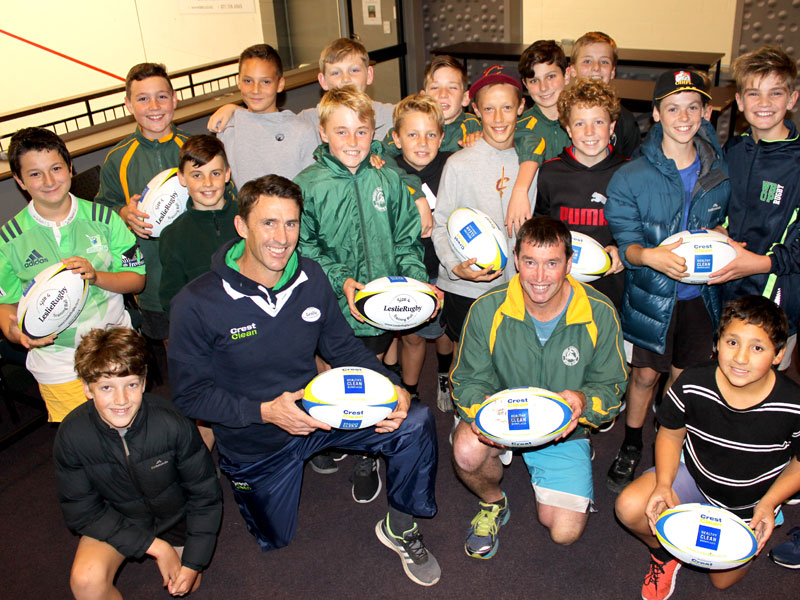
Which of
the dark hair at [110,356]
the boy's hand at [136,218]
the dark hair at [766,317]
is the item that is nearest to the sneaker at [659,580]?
the dark hair at [766,317]

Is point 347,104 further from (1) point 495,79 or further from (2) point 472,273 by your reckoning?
(2) point 472,273

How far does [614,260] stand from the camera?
2.63m

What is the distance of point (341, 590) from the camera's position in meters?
2.34

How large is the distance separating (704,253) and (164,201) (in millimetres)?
2162

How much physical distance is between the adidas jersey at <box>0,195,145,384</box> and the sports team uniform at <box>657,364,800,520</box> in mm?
2187

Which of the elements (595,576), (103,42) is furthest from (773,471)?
(103,42)

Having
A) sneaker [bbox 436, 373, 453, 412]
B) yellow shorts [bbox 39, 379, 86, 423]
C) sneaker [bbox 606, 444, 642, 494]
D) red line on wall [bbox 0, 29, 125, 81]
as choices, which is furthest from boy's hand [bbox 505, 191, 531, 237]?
red line on wall [bbox 0, 29, 125, 81]

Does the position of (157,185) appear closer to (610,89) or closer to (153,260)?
(153,260)

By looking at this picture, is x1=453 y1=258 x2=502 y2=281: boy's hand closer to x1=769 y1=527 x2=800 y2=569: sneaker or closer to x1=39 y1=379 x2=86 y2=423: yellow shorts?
x1=769 y1=527 x2=800 y2=569: sneaker

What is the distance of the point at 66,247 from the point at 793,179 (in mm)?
2814

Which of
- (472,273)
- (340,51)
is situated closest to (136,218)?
A: (340,51)

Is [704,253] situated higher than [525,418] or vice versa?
[704,253]

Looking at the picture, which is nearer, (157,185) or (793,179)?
(793,179)

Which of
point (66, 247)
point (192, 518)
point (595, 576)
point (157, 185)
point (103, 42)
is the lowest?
point (595, 576)
